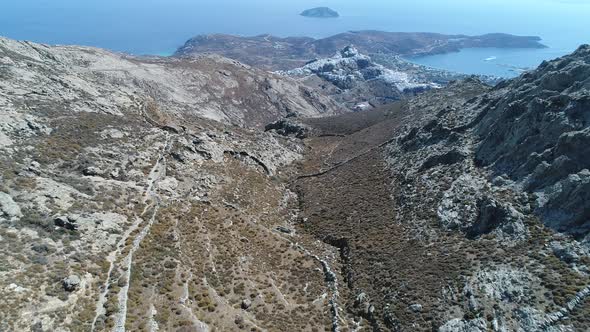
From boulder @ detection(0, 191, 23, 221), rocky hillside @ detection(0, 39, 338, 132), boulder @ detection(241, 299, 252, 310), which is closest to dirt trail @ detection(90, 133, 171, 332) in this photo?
boulder @ detection(0, 191, 23, 221)

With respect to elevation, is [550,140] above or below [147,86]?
below

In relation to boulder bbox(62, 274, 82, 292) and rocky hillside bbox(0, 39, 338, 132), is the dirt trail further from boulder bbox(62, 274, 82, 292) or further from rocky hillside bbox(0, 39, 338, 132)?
rocky hillside bbox(0, 39, 338, 132)

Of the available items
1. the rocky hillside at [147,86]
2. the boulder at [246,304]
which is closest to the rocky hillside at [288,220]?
the boulder at [246,304]

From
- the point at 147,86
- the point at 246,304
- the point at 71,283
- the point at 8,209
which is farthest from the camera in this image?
the point at 147,86

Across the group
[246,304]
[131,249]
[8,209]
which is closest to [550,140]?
[246,304]

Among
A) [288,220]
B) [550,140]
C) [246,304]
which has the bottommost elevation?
[288,220]

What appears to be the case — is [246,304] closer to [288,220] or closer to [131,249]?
[131,249]

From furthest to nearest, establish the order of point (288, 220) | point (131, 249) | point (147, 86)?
point (147, 86)
point (288, 220)
point (131, 249)

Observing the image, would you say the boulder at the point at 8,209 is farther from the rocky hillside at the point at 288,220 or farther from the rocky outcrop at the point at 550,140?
the rocky outcrop at the point at 550,140

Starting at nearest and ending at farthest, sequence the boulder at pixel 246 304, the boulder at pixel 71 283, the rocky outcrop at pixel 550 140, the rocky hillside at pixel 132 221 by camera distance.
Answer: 1. the boulder at pixel 71 283
2. the rocky hillside at pixel 132 221
3. the boulder at pixel 246 304
4. the rocky outcrop at pixel 550 140
